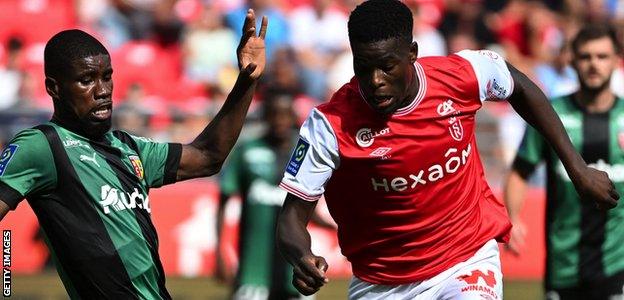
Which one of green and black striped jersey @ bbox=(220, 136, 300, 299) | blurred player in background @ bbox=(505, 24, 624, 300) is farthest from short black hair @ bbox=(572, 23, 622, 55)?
green and black striped jersey @ bbox=(220, 136, 300, 299)

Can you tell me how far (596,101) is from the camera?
30.6 feet

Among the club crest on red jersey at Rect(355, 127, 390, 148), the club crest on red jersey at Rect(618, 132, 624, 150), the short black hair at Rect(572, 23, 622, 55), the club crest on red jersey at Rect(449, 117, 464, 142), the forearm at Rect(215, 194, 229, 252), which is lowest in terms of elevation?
the forearm at Rect(215, 194, 229, 252)

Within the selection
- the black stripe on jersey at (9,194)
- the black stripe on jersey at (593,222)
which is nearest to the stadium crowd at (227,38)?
the black stripe on jersey at (593,222)

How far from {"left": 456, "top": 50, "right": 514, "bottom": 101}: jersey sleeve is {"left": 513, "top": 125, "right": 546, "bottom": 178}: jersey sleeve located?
256 centimetres

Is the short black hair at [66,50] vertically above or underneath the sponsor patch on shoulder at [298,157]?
above

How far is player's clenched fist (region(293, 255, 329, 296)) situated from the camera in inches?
224

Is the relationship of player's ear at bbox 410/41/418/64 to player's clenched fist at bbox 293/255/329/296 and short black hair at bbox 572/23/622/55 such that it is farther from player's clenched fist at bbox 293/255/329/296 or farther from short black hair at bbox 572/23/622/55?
short black hair at bbox 572/23/622/55

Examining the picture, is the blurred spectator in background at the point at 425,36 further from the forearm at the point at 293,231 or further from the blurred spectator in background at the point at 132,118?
the forearm at the point at 293,231

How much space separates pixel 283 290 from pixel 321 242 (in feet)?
9.35

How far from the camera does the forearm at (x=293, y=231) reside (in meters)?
6.04

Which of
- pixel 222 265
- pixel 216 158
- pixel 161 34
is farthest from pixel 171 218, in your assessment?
pixel 216 158

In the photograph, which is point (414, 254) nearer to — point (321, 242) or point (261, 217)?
point (261, 217)

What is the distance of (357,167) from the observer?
655 centimetres

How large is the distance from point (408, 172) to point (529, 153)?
10.1ft
